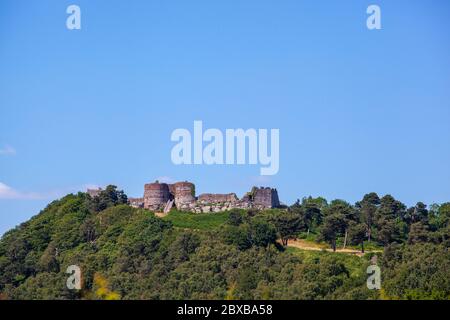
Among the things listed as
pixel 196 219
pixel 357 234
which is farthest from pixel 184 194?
pixel 357 234

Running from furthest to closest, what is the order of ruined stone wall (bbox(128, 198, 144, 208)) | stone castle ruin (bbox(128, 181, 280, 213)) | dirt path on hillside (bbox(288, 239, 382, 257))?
ruined stone wall (bbox(128, 198, 144, 208)) < stone castle ruin (bbox(128, 181, 280, 213)) < dirt path on hillside (bbox(288, 239, 382, 257))

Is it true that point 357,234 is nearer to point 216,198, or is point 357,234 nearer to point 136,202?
point 216,198

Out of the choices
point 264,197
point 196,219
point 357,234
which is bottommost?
point 357,234

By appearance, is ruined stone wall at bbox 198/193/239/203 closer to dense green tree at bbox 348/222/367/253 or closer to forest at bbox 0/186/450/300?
forest at bbox 0/186/450/300

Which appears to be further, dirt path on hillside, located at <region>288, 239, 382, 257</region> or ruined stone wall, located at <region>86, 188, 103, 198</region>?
ruined stone wall, located at <region>86, 188, 103, 198</region>

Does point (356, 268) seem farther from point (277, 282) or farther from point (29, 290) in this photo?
point (29, 290)

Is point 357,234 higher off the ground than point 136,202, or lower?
lower

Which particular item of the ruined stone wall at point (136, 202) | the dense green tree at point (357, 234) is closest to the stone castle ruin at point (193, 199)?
the ruined stone wall at point (136, 202)

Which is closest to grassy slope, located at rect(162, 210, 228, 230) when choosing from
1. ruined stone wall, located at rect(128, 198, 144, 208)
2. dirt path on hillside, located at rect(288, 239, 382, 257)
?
ruined stone wall, located at rect(128, 198, 144, 208)
